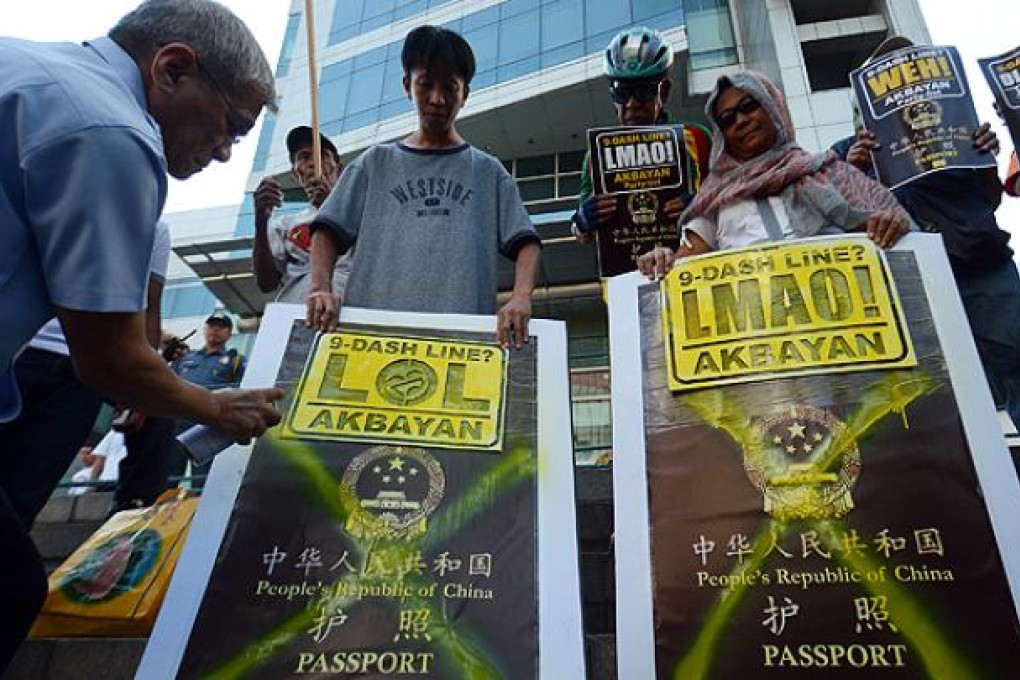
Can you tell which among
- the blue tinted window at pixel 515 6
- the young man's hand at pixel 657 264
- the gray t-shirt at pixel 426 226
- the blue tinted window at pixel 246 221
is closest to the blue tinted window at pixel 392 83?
the blue tinted window at pixel 515 6

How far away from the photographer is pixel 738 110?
206 centimetres

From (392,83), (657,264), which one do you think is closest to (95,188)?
(657,264)

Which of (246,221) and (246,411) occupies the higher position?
(246,221)

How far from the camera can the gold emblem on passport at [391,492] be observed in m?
1.21

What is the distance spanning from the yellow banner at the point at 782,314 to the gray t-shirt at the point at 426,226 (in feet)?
1.90

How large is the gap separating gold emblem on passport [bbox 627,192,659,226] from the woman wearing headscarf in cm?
27

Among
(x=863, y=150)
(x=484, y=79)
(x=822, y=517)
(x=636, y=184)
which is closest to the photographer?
(x=822, y=517)

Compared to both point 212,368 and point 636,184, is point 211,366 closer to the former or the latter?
point 212,368

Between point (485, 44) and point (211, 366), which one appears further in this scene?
point (485, 44)

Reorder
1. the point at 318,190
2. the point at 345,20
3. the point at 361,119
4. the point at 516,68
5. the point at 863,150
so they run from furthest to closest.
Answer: the point at 345,20
the point at 361,119
the point at 516,68
the point at 318,190
the point at 863,150

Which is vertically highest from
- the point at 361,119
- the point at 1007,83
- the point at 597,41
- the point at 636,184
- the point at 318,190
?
the point at 361,119

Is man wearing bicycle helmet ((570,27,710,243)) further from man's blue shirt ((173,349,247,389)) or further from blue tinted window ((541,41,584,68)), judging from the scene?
blue tinted window ((541,41,584,68))

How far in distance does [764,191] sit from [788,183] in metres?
0.07

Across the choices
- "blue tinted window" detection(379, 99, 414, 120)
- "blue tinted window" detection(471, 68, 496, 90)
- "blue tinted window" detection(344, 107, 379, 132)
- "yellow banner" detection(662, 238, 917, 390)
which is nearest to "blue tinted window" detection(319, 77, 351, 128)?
"blue tinted window" detection(344, 107, 379, 132)
